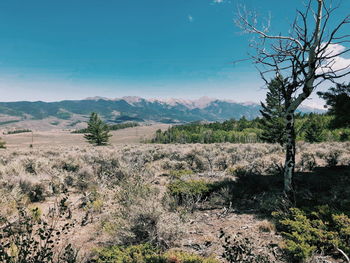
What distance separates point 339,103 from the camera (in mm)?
10188

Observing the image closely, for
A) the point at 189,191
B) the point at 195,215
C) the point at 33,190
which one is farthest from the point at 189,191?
the point at 33,190

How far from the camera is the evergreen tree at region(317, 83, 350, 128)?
9.99 meters

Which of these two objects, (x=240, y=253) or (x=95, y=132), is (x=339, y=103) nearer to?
(x=240, y=253)

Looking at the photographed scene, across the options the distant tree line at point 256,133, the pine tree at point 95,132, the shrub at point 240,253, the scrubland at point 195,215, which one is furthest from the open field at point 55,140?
the shrub at point 240,253

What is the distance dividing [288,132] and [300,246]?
444cm

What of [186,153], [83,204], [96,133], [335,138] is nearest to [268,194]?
[83,204]

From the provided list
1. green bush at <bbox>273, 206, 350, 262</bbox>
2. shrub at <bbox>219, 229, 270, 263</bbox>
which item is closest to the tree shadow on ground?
green bush at <bbox>273, 206, 350, 262</bbox>

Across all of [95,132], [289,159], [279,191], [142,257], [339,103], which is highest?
[339,103]

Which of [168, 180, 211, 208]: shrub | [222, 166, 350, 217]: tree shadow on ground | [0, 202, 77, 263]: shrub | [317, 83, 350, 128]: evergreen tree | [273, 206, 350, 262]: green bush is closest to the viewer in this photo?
[0, 202, 77, 263]: shrub

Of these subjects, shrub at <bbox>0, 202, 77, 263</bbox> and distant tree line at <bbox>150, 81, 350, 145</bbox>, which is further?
distant tree line at <bbox>150, 81, 350, 145</bbox>

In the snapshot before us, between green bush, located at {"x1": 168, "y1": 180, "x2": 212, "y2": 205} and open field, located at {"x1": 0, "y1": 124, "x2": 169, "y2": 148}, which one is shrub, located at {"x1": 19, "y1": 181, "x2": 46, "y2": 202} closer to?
green bush, located at {"x1": 168, "y1": 180, "x2": 212, "y2": 205}

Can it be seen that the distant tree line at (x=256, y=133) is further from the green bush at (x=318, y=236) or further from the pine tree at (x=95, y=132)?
the pine tree at (x=95, y=132)

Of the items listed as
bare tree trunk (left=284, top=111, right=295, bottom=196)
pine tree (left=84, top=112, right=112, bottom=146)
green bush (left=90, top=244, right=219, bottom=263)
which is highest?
bare tree trunk (left=284, top=111, right=295, bottom=196)

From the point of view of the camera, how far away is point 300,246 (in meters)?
3.73
